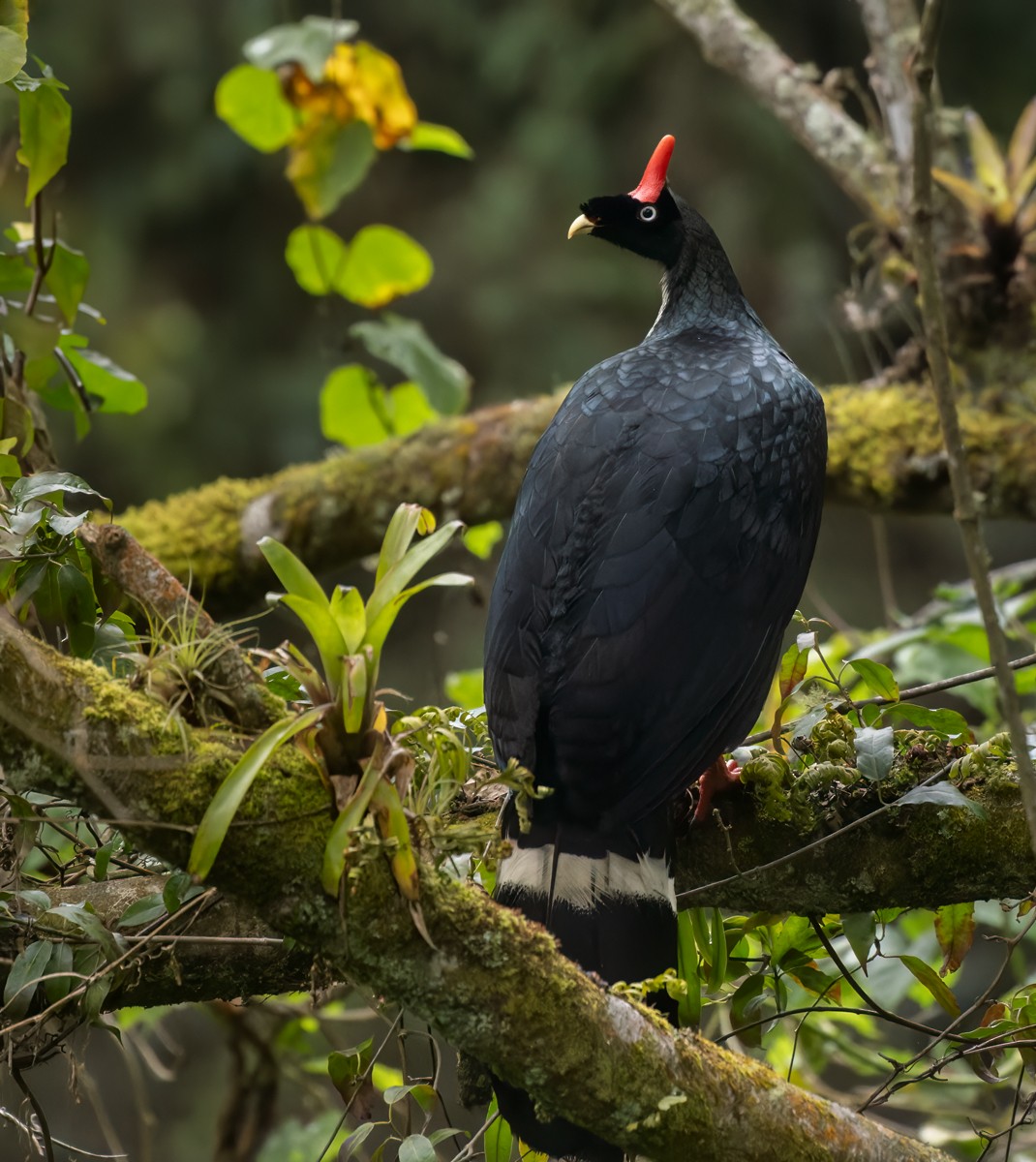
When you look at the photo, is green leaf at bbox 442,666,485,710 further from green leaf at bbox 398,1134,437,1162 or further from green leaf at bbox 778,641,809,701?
green leaf at bbox 398,1134,437,1162

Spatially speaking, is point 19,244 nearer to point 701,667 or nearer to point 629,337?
point 701,667

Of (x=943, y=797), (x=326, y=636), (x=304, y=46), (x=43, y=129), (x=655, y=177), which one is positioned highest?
(x=304, y=46)

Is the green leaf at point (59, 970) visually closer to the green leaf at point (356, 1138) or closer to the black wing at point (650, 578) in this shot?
the green leaf at point (356, 1138)

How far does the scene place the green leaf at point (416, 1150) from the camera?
6.31 feet

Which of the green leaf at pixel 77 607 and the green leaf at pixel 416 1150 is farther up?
the green leaf at pixel 77 607

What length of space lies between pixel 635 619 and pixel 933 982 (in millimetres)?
833

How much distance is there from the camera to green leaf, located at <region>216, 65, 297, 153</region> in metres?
3.93

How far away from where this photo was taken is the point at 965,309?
4.03 meters

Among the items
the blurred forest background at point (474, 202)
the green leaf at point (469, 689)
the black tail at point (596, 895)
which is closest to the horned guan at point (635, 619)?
the black tail at point (596, 895)

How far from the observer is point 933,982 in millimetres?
2312

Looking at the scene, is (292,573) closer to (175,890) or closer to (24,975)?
(175,890)

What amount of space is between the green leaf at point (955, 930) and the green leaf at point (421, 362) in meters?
2.31

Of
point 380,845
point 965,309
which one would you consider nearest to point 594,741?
point 380,845

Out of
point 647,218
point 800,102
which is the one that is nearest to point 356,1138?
point 647,218
